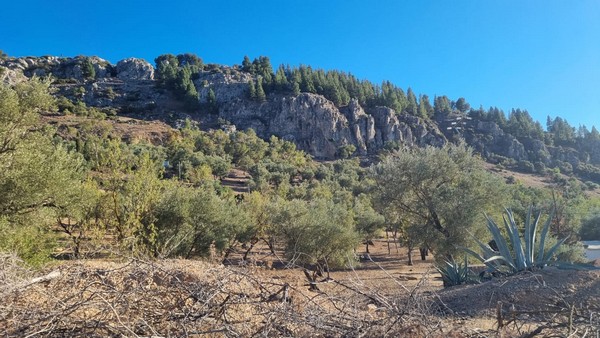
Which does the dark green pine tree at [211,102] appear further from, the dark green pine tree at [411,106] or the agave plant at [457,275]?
the agave plant at [457,275]

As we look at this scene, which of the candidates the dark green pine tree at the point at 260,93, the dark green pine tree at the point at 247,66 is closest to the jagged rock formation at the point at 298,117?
the dark green pine tree at the point at 260,93

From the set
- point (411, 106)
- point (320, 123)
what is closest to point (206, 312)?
point (320, 123)

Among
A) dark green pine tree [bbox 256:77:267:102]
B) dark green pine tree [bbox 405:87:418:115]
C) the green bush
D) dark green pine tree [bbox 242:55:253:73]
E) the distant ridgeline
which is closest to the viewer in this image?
the green bush

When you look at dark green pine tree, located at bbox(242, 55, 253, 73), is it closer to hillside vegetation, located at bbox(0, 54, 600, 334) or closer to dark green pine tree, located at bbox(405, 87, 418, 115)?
hillside vegetation, located at bbox(0, 54, 600, 334)

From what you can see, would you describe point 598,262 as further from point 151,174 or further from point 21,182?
point 21,182

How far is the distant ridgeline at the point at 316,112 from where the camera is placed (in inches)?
3615

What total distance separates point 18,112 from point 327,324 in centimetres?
1042

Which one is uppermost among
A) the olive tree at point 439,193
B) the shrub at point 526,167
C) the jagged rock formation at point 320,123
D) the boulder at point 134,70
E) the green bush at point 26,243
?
the boulder at point 134,70

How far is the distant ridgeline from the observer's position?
91.8m

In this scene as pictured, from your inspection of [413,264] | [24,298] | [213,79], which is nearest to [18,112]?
[24,298]

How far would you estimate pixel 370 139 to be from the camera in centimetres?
9650

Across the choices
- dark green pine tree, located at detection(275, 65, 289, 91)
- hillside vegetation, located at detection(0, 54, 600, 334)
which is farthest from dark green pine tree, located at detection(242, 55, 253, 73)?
dark green pine tree, located at detection(275, 65, 289, 91)

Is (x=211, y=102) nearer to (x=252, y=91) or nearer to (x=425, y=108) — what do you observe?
(x=252, y=91)

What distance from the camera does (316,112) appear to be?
96.1m
